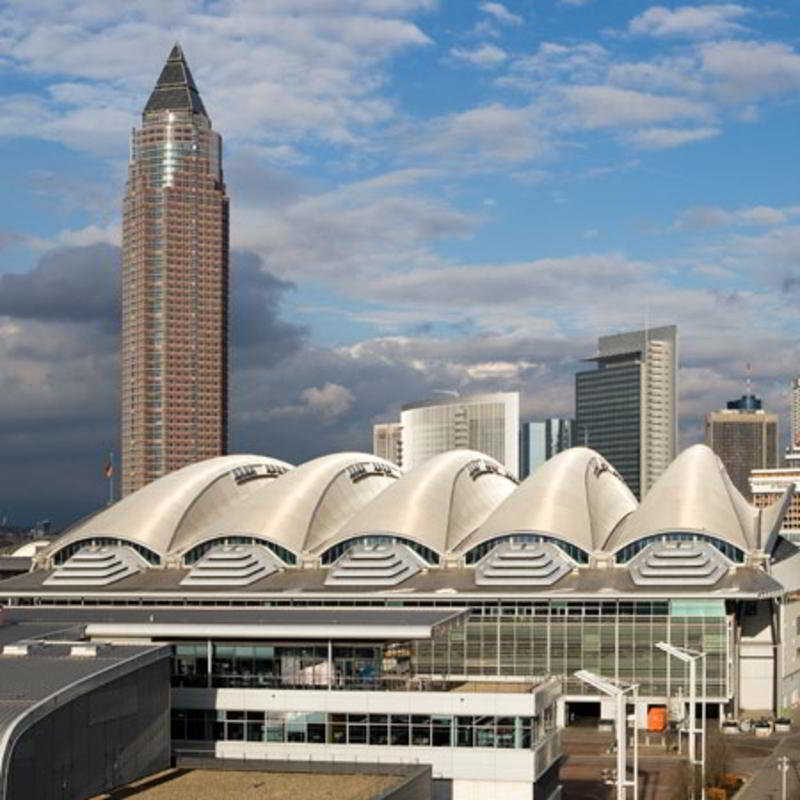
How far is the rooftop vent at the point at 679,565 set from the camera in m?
135

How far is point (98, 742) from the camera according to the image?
62844 mm

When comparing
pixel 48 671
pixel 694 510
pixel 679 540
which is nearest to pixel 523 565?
pixel 679 540

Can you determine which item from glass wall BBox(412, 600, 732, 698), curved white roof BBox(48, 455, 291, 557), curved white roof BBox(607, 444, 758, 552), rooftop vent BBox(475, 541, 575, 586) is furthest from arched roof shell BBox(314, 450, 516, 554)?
curved white roof BBox(48, 455, 291, 557)

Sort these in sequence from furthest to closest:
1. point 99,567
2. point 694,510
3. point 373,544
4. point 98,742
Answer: point 99,567, point 373,544, point 694,510, point 98,742

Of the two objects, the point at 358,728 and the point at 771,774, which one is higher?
the point at 358,728

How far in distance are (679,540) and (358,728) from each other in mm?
66960

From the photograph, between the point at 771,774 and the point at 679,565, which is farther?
the point at 679,565

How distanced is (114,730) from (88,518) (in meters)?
106

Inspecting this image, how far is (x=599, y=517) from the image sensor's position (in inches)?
5989

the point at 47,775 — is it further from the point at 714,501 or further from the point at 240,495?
the point at 240,495

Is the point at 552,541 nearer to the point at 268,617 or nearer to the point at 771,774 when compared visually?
the point at 771,774

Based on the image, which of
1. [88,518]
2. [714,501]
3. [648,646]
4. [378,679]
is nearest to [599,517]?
[714,501]

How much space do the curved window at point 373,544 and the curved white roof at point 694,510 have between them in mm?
15585

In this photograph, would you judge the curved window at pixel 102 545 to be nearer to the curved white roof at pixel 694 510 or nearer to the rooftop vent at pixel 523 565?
the rooftop vent at pixel 523 565
